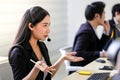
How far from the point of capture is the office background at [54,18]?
8.21 ft

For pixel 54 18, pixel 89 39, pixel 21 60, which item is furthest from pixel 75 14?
pixel 21 60

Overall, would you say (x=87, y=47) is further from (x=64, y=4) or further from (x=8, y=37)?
(x=64, y=4)

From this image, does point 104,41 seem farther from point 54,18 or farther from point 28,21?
point 28,21

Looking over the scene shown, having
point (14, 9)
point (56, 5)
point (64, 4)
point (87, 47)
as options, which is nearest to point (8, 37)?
point (14, 9)

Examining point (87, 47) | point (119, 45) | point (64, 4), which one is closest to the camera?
point (119, 45)

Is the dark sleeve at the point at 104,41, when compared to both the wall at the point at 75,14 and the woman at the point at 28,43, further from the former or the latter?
the woman at the point at 28,43

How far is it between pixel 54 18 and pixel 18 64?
6.55 feet

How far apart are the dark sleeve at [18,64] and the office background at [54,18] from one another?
85 cm

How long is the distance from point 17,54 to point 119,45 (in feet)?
3.60

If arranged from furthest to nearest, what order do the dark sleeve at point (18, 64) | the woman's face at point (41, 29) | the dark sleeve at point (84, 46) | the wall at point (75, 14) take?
the wall at point (75, 14)
the dark sleeve at point (84, 46)
the woman's face at point (41, 29)
the dark sleeve at point (18, 64)

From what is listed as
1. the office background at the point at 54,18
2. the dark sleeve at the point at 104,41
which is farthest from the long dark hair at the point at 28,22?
the dark sleeve at the point at 104,41

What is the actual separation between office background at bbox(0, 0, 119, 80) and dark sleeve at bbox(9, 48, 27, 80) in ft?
2.79

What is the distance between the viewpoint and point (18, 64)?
1.62m

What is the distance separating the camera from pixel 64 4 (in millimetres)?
3873
